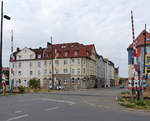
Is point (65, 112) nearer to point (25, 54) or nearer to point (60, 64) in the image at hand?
point (60, 64)

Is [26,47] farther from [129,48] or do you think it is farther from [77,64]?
[129,48]

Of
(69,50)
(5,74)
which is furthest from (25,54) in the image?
(5,74)

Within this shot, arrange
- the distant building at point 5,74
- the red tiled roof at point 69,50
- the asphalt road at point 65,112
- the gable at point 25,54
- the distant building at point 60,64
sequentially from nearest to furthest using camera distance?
the asphalt road at point 65,112 < the distant building at point 5,74 < the distant building at point 60,64 < the red tiled roof at point 69,50 < the gable at point 25,54

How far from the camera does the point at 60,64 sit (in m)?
79.4

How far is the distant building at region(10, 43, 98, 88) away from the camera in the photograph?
250 feet

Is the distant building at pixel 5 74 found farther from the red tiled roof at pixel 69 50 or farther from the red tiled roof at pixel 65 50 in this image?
the red tiled roof at pixel 69 50

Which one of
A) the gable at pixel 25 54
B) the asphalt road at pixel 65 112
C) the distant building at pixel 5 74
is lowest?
the asphalt road at pixel 65 112

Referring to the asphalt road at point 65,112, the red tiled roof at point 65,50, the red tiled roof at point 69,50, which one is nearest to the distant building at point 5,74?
the asphalt road at point 65,112

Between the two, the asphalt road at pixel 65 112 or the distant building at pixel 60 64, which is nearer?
the asphalt road at pixel 65 112

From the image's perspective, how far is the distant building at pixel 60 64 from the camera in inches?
3004

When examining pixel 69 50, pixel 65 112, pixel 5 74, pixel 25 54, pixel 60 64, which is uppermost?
pixel 69 50

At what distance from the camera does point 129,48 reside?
53.7 metres

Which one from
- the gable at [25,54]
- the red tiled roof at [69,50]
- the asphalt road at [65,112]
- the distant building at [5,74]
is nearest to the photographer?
the asphalt road at [65,112]

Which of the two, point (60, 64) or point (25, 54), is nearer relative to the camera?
point (60, 64)
